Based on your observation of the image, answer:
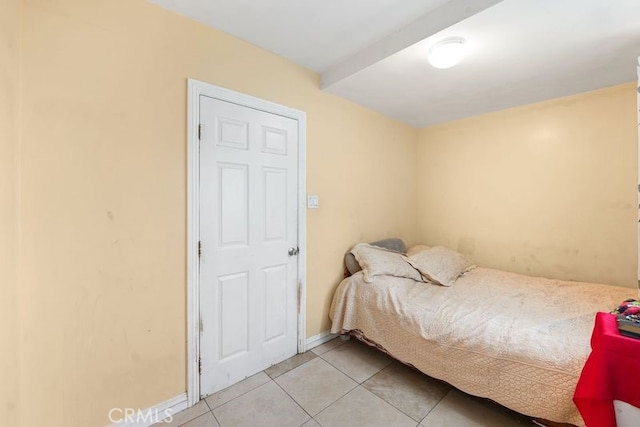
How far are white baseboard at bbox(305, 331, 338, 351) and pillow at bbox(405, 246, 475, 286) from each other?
1.08m

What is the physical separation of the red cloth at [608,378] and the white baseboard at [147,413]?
214 cm

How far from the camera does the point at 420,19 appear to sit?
163 cm

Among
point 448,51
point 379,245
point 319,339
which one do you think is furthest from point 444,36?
point 319,339

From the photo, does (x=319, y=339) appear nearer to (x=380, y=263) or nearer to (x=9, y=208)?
(x=380, y=263)

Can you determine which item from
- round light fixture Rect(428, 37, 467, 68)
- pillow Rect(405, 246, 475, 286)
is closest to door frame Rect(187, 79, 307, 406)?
round light fixture Rect(428, 37, 467, 68)

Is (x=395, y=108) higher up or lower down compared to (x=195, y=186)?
higher up

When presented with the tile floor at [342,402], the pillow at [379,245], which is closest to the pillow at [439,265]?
the pillow at [379,245]

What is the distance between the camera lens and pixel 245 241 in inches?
75.6

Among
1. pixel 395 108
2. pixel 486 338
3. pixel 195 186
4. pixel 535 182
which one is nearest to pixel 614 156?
pixel 535 182

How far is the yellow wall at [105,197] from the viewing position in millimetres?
1220

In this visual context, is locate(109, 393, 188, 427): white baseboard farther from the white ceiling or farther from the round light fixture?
the round light fixture

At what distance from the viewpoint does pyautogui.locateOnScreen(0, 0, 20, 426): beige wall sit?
3.51 feet

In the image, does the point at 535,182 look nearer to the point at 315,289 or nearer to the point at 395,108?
the point at 395,108

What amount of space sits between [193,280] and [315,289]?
110cm
